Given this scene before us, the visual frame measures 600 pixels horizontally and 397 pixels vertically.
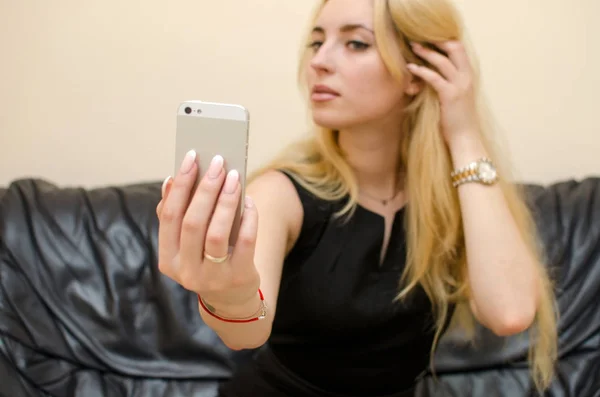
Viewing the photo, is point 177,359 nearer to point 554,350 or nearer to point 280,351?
point 280,351

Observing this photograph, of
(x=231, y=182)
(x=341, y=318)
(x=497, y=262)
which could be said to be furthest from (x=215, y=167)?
(x=497, y=262)

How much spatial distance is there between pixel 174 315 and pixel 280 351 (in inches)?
13.4

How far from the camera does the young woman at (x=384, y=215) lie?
0.98 metres

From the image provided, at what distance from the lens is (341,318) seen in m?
0.98

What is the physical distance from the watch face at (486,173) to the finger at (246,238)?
542mm

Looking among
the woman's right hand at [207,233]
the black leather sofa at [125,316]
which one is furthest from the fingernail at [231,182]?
the black leather sofa at [125,316]

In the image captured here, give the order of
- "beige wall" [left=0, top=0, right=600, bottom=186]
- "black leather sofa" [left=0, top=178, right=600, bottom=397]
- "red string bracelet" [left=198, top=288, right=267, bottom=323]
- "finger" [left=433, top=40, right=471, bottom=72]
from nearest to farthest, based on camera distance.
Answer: "red string bracelet" [left=198, top=288, right=267, bottom=323], "finger" [left=433, top=40, right=471, bottom=72], "black leather sofa" [left=0, top=178, right=600, bottom=397], "beige wall" [left=0, top=0, right=600, bottom=186]

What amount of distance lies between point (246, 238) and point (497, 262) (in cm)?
54

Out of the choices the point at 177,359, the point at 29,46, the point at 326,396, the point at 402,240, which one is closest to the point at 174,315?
the point at 177,359

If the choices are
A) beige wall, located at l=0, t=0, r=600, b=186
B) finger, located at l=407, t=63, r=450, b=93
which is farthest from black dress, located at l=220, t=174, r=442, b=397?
beige wall, located at l=0, t=0, r=600, b=186

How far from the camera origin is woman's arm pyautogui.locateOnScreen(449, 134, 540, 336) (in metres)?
0.98

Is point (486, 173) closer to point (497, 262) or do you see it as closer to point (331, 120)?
point (497, 262)

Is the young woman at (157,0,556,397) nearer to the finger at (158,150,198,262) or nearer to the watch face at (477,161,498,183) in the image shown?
the watch face at (477,161,498,183)

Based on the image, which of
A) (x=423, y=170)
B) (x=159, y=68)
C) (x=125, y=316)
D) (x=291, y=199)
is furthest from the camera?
(x=159, y=68)
